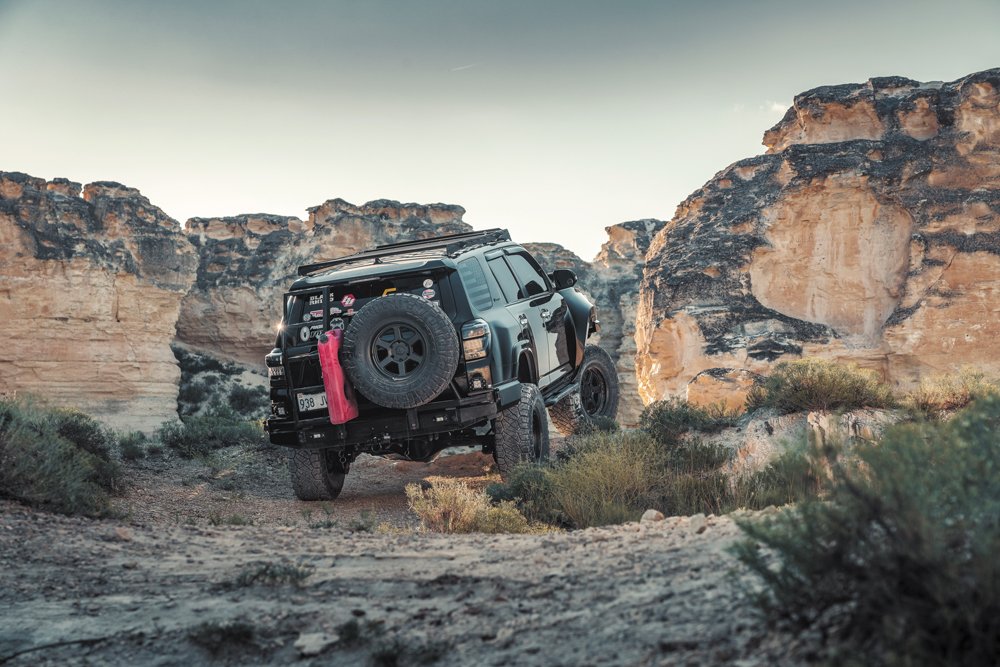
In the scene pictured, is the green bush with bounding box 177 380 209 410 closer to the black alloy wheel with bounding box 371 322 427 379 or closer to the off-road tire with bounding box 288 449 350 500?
the off-road tire with bounding box 288 449 350 500

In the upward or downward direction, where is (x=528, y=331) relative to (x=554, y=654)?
upward

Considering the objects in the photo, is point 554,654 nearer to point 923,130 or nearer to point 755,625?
point 755,625

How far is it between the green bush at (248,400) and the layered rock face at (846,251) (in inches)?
692

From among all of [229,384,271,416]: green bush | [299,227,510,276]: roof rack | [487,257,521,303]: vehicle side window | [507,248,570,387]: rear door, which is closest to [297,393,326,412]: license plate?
[299,227,510,276]: roof rack

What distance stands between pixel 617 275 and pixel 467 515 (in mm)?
36149

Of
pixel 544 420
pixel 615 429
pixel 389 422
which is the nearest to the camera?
pixel 389 422

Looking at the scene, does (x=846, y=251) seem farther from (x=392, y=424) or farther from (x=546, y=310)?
(x=392, y=424)

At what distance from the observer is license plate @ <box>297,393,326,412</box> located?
8.00 m

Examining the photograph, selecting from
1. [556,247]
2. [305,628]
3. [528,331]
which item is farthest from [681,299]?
[556,247]

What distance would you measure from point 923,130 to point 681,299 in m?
6.52

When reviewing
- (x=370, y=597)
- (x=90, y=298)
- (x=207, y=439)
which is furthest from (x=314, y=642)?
(x=90, y=298)

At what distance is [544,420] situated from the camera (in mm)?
8672

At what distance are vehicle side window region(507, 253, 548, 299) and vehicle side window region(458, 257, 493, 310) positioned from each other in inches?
38.0

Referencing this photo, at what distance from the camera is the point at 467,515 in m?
6.15
